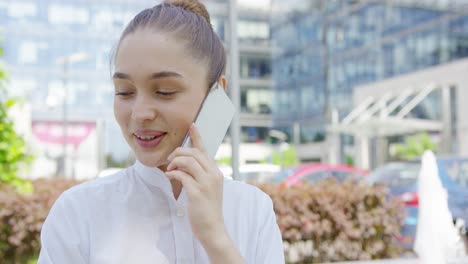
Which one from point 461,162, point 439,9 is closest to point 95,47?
point 439,9

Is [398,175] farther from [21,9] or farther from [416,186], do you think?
[21,9]

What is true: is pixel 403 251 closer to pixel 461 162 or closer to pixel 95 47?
pixel 461 162

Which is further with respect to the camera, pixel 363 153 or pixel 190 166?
pixel 363 153

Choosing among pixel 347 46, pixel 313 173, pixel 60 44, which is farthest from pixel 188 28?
pixel 60 44

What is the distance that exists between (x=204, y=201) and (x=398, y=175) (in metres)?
7.48

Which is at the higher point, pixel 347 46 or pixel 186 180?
pixel 347 46

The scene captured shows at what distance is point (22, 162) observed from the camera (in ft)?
17.3

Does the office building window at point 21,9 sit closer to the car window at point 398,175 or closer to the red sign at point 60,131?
the red sign at point 60,131

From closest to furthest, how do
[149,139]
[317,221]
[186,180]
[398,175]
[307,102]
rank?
[186,180]
[149,139]
[317,221]
[398,175]
[307,102]

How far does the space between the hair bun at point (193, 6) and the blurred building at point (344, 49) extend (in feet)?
67.3

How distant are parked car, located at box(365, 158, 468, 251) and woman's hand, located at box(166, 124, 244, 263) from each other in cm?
592

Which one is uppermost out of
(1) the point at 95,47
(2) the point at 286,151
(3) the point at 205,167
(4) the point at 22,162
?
(1) the point at 95,47

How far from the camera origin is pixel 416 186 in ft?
24.2

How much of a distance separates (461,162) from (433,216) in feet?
6.68
